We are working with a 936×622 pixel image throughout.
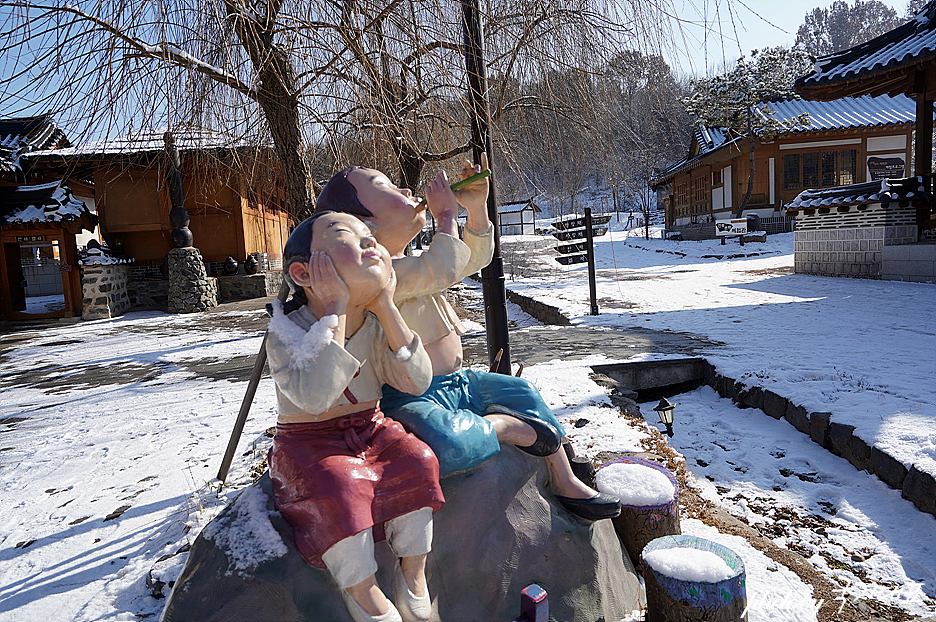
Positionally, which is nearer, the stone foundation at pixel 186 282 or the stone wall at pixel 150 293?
the stone foundation at pixel 186 282

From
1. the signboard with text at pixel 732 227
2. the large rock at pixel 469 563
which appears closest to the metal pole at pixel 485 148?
the large rock at pixel 469 563

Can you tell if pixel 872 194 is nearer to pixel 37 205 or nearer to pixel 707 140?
pixel 707 140

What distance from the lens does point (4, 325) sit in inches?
508

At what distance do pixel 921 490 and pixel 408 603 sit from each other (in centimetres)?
314

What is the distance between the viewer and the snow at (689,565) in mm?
1924

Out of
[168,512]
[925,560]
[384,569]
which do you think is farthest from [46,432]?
[925,560]

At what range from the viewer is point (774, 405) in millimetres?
4656

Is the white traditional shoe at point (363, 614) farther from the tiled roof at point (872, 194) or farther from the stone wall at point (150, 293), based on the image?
the stone wall at point (150, 293)

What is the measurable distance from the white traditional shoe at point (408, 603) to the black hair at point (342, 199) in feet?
3.85

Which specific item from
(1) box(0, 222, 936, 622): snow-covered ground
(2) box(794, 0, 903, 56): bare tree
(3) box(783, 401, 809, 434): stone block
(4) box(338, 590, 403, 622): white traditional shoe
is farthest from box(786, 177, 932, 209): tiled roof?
(2) box(794, 0, 903, 56): bare tree

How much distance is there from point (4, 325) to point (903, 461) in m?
16.5

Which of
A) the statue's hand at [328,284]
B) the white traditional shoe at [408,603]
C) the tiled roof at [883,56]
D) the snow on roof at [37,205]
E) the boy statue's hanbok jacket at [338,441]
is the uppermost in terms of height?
the tiled roof at [883,56]

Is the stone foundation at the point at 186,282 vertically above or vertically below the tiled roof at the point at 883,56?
below

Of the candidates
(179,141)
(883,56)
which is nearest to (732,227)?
(883,56)
